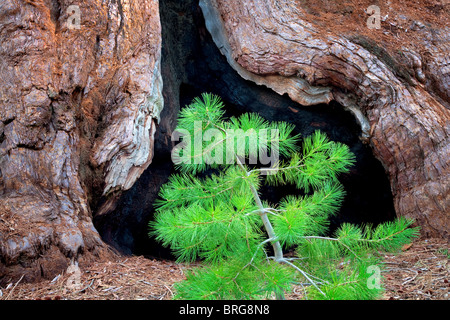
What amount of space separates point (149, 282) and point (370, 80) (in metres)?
1.88

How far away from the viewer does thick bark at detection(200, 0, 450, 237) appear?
2.31m

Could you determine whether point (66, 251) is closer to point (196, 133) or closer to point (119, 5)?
point (196, 133)

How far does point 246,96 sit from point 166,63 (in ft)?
2.28

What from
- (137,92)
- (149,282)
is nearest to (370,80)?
(137,92)

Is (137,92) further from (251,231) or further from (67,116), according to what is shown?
(251,231)

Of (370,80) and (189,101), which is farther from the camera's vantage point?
(189,101)

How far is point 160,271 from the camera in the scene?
2.04m

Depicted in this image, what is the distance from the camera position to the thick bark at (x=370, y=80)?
231cm

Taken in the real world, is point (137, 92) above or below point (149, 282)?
above

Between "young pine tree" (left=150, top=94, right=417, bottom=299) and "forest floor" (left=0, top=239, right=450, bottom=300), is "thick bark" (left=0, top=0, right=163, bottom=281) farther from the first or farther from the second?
"young pine tree" (left=150, top=94, right=417, bottom=299)

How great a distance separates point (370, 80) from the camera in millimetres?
2498

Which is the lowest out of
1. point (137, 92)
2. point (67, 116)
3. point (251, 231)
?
point (251, 231)

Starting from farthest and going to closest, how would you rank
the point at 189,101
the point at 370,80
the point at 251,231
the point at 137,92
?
1. the point at 189,101
2. the point at 370,80
3. the point at 137,92
4. the point at 251,231

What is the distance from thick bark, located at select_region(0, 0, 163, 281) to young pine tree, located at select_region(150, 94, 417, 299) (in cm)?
59
